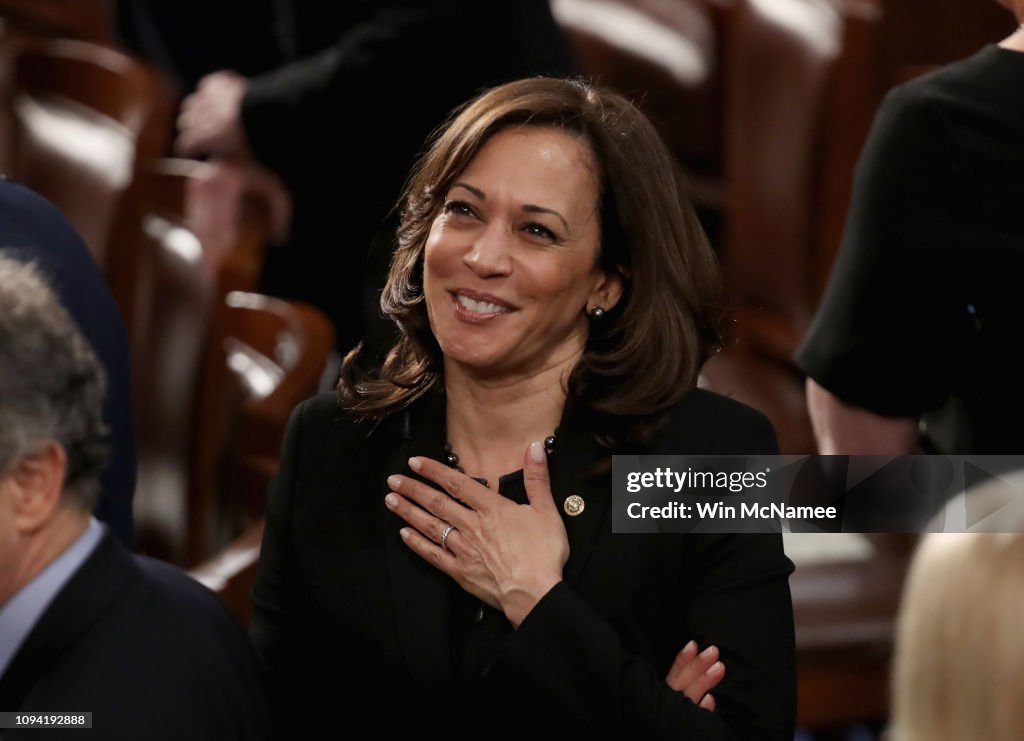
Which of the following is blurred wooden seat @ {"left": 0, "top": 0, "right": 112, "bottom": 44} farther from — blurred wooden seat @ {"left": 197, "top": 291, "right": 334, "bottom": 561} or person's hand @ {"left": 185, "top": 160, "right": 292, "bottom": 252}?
blurred wooden seat @ {"left": 197, "top": 291, "right": 334, "bottom": 561}

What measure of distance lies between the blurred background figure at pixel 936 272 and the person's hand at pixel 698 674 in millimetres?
468

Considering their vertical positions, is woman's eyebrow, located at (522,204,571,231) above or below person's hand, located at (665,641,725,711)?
above

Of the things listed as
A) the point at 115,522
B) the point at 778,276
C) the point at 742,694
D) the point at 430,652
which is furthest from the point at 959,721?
the point at 778,276

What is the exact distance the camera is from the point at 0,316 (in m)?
1.37

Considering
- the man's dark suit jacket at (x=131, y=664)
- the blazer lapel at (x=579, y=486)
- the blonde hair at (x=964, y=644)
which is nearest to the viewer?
the blonde hair at (x=964, y=644)

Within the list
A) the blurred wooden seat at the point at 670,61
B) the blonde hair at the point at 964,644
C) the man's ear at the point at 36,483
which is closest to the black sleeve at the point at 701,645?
the blonde hair at the point at 964,644

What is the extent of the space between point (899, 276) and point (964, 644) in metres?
0.79

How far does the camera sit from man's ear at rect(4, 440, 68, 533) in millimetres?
1384

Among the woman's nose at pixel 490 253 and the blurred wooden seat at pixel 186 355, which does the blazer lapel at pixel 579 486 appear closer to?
the woman's nose at pixel 490 253

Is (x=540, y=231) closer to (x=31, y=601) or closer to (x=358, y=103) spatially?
(x=31, y=601)

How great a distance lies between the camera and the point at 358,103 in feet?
8.68

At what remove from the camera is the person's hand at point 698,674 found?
5.58 feet

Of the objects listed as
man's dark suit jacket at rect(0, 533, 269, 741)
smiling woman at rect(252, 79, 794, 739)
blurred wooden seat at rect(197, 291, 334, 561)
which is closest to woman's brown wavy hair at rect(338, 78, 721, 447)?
smiling woman at rect(252, 79, 794, 739)

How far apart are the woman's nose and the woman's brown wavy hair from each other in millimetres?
89
